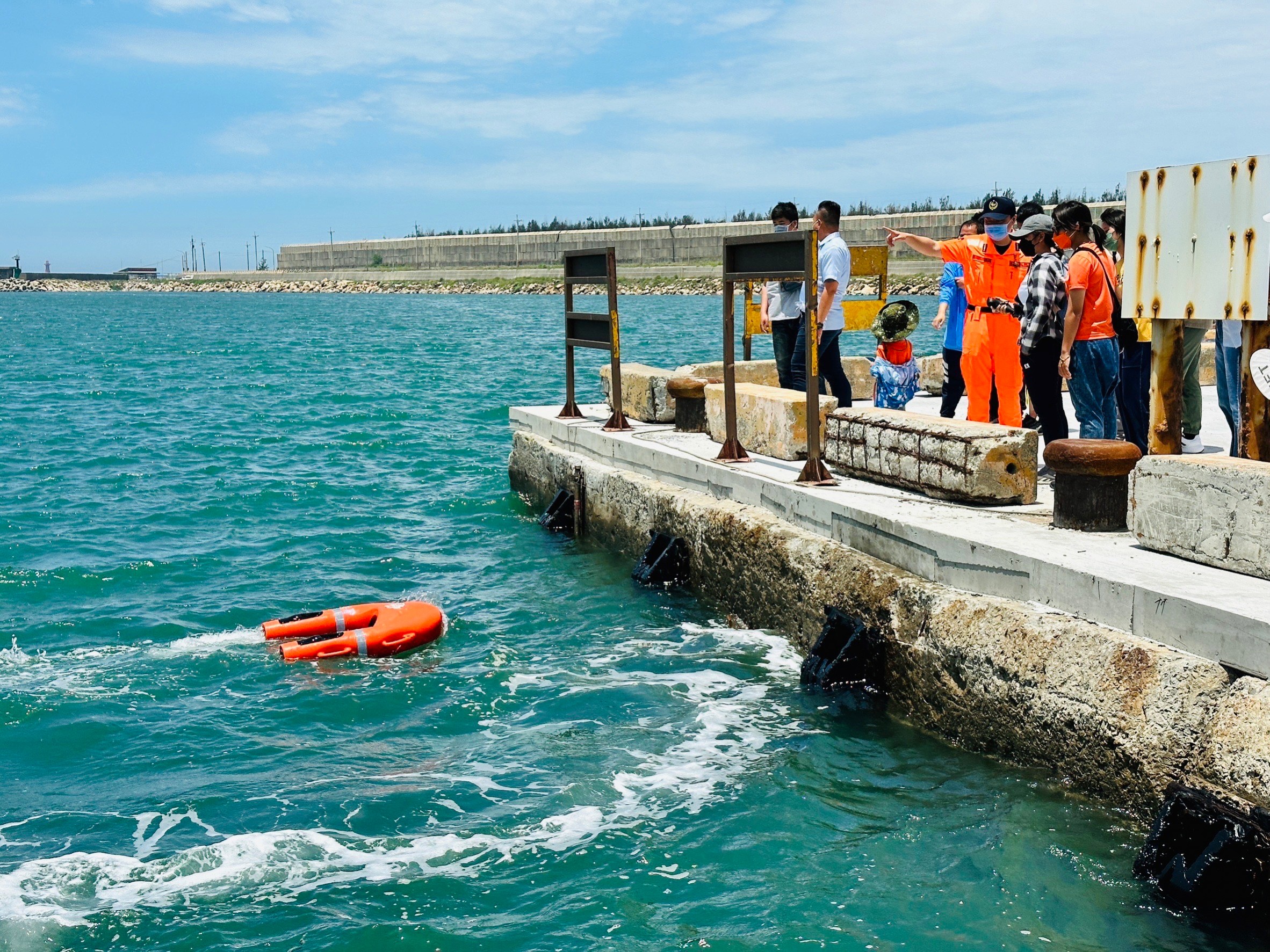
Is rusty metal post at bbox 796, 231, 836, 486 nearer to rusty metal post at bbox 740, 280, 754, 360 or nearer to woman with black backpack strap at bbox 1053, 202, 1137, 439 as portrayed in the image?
woman with black backpack strap at bbox 1053, 202, 1137, 439

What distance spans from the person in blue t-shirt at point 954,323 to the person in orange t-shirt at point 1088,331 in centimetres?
155

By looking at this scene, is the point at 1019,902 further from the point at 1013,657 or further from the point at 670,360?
the point at 670,360

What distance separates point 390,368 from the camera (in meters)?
34.0

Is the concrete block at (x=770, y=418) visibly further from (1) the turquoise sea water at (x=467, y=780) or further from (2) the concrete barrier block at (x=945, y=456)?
(1) the turquoise sea water at (x=467, y=780)

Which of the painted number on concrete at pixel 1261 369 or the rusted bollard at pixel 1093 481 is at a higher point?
the painted number on concrete at pixel 1261 369

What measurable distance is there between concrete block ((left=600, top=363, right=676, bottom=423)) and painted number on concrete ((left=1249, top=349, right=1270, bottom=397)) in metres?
6.04

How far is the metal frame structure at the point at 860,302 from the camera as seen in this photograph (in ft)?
39.0

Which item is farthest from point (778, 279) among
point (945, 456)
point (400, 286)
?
point (400, 286)

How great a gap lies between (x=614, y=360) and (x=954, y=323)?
314 cm

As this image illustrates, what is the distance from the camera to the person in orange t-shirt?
7711mm

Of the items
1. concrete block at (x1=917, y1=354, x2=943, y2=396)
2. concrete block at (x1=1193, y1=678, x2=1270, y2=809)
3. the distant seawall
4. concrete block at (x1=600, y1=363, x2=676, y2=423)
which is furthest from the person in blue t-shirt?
the distant seawall

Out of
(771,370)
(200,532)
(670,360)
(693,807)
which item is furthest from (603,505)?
(670,360)

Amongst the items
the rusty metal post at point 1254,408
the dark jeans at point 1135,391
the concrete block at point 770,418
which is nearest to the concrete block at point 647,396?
the concrete block at point 770,418

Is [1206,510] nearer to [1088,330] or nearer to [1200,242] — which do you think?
[1200,242]
